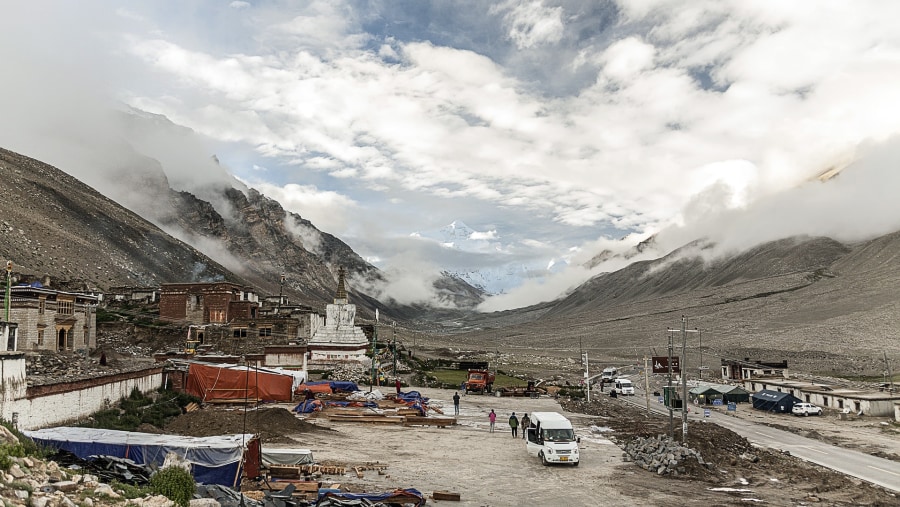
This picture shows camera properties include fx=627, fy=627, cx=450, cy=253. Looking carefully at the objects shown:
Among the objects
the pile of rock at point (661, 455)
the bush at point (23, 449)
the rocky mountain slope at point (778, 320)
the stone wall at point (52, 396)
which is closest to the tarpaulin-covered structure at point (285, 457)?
the bush at point (23, 449)

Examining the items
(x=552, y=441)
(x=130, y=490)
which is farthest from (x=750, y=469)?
(x=130, y=490)

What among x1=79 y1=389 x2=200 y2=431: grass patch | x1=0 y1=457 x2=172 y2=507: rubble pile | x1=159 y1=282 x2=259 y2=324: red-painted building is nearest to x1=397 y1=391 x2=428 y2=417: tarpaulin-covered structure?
x1=79 y1=389 x2=200 y2=431: grass patch

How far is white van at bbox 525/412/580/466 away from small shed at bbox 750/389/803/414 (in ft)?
99.6

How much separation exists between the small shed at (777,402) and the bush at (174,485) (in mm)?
46588

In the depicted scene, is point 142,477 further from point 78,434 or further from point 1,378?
point 1,378

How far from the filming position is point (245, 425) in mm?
26094

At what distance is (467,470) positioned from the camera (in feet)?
77.7

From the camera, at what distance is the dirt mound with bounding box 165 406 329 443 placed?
89.0ft

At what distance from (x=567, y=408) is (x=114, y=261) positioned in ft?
257

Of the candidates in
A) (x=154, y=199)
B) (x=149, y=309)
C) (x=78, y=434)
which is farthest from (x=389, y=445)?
(x=154, y=199)

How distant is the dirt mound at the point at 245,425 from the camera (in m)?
27.1

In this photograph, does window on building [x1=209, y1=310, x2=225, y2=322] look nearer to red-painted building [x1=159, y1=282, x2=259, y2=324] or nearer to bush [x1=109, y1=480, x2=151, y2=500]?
red-painted building [x1=159, y1=282, x2=259, y2=324]

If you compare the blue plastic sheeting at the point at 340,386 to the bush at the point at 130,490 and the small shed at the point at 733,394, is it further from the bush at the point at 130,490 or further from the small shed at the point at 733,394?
the small shed at the point at 733,394

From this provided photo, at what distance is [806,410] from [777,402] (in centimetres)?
219
